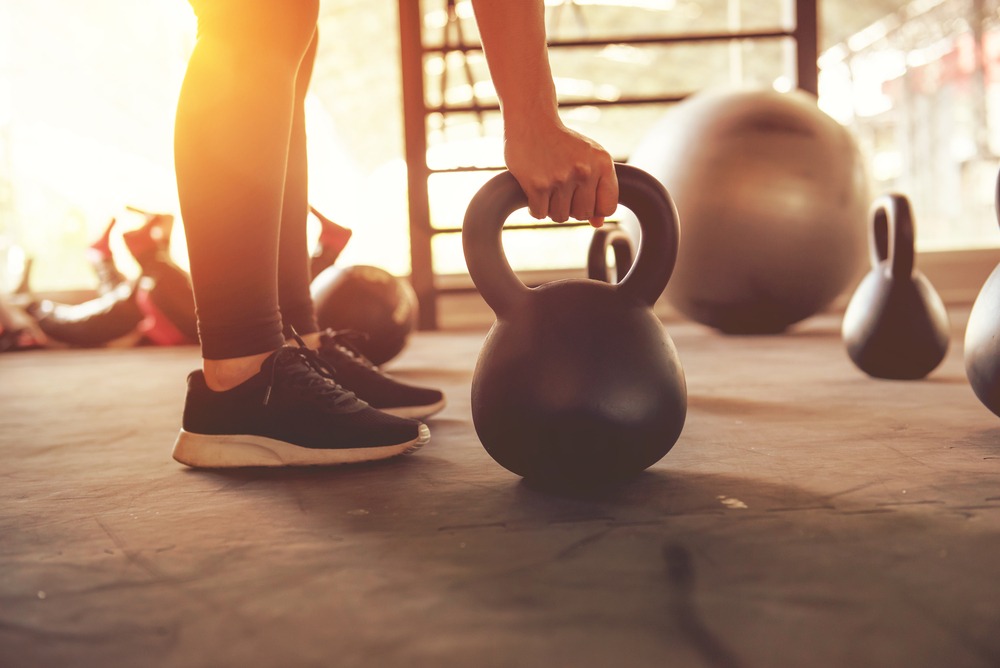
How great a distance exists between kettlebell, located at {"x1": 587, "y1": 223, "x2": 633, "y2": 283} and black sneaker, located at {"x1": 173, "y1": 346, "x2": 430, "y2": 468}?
18.0 inches

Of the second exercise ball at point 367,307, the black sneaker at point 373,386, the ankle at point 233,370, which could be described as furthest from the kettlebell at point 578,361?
the second exercise ball at point 367,307

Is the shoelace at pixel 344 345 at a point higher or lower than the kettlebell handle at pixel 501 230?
lower

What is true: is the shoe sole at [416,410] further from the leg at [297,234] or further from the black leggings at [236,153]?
the black leggings at [236,153]

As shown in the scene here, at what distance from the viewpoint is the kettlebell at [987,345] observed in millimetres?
1248

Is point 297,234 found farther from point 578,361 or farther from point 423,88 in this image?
point 423,88

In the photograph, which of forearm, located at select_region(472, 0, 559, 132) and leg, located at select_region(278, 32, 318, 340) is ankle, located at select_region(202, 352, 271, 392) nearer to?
leg, located at select_region(278, 32, 318, 340)

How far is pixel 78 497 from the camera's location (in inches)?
45.0

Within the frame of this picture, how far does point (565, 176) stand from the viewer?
980 millimetres

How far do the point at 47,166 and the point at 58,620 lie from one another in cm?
540

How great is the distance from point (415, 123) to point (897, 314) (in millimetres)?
2350

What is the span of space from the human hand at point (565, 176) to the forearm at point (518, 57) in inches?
2.4

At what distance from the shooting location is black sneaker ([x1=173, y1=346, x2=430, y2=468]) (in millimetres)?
1229

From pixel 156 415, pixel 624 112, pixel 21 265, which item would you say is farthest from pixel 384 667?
pixel 624 112

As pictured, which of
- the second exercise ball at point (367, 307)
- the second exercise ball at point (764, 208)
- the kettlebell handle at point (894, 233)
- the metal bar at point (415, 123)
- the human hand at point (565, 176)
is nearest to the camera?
the human hand at point (565, 176)
